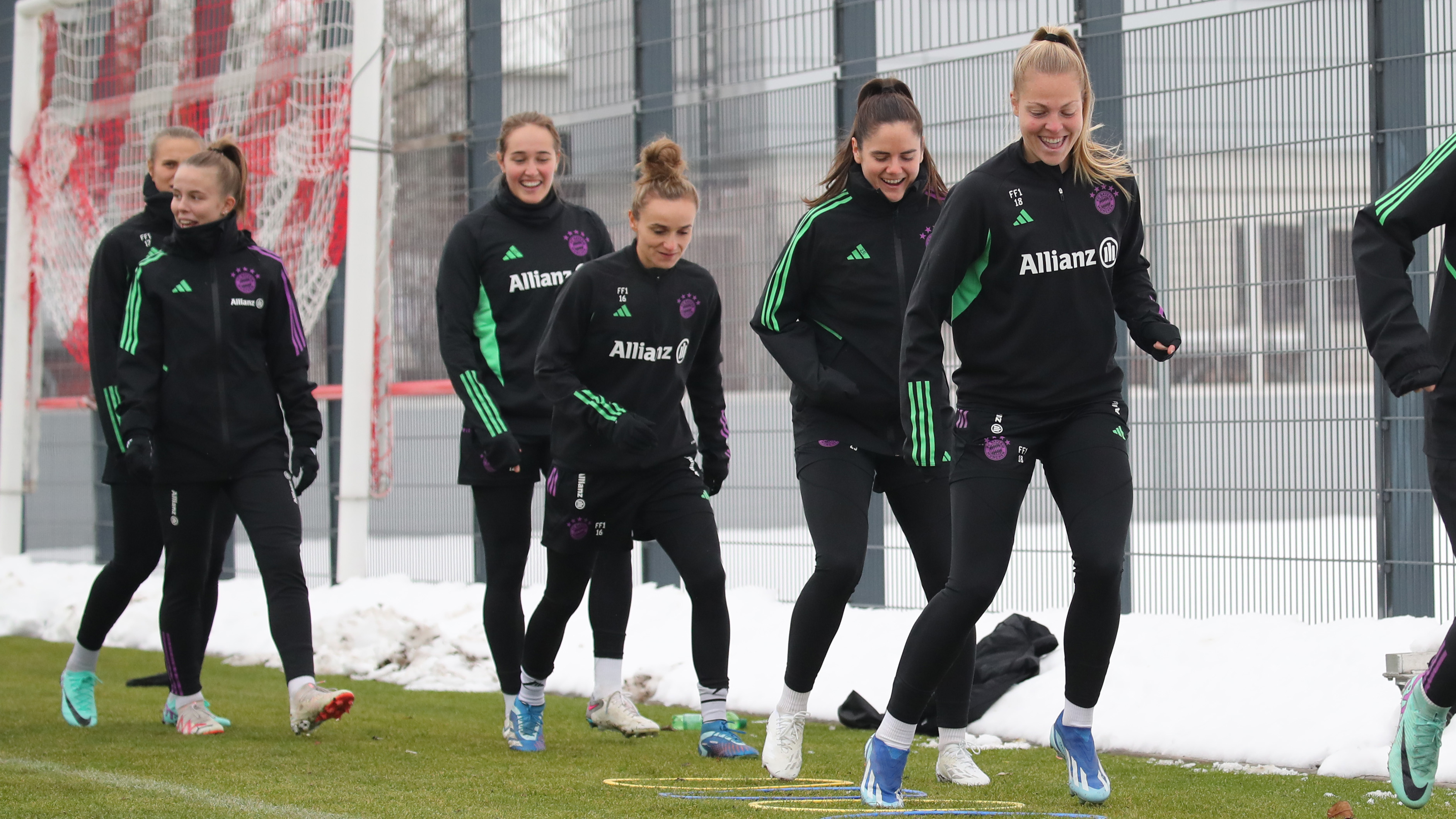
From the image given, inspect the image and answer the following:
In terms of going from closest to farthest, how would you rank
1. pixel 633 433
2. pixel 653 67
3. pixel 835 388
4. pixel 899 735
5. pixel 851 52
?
pixel 899 735 → pixel 835 388 → pixel 633 433 → pixel 851 52 → pixel 653 67

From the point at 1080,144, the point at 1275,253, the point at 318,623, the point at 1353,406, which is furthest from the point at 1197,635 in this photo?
the point at 318,623

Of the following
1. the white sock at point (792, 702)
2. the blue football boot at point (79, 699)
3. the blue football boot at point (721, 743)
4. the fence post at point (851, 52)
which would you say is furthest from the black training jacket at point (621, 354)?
the fence post at point (851, 52)

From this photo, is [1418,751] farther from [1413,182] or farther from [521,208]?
[521,208]

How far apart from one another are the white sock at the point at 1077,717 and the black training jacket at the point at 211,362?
9.28 ft

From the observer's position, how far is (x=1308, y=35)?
22.4 feet

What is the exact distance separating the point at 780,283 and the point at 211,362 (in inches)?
84.1

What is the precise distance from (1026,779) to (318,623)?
Answer: 16.1 ft

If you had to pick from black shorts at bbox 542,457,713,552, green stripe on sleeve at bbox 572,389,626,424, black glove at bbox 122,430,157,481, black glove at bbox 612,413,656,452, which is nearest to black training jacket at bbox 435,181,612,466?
black shorts at bbox 542,457,713,552

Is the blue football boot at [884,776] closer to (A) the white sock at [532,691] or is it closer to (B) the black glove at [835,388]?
(B) the black glove at [835,388]

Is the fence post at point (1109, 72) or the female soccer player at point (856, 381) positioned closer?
the female soccer player at point (856, 381)

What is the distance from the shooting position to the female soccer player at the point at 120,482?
6.09 m

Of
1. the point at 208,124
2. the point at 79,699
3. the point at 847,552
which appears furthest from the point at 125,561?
the point at 208,124

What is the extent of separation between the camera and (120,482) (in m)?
6.14

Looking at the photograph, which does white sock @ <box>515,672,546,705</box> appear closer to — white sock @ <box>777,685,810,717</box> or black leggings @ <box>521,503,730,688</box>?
black leggings @ <box>521,503,730,688</box>
